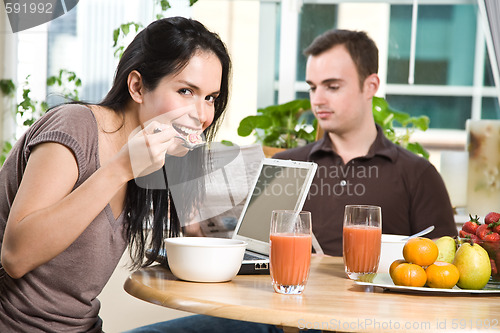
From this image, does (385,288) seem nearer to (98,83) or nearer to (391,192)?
(391,192)

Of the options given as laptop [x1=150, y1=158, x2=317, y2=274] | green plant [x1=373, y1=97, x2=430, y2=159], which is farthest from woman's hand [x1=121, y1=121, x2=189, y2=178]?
green plant [x1=373, y1=97, x2=430, y2=159]

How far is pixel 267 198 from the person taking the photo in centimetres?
162

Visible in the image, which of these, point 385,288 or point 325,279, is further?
point 325,279

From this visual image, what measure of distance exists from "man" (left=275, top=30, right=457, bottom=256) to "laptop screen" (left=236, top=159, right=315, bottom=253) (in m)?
0.81

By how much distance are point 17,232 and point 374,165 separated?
5.40ft

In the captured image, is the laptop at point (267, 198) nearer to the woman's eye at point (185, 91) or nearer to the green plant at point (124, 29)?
the woman's eye at point (185, 91)

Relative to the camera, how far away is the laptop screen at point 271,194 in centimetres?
156

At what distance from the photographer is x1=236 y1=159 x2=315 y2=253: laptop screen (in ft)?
5.12

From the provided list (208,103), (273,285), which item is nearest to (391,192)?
(208,103)

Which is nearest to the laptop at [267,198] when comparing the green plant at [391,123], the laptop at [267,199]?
the laptop at [267,199]

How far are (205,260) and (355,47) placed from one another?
1.79 m

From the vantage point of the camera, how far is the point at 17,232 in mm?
1262

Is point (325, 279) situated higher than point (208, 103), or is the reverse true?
point (208, 103)

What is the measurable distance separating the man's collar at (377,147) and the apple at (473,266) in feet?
4.21
